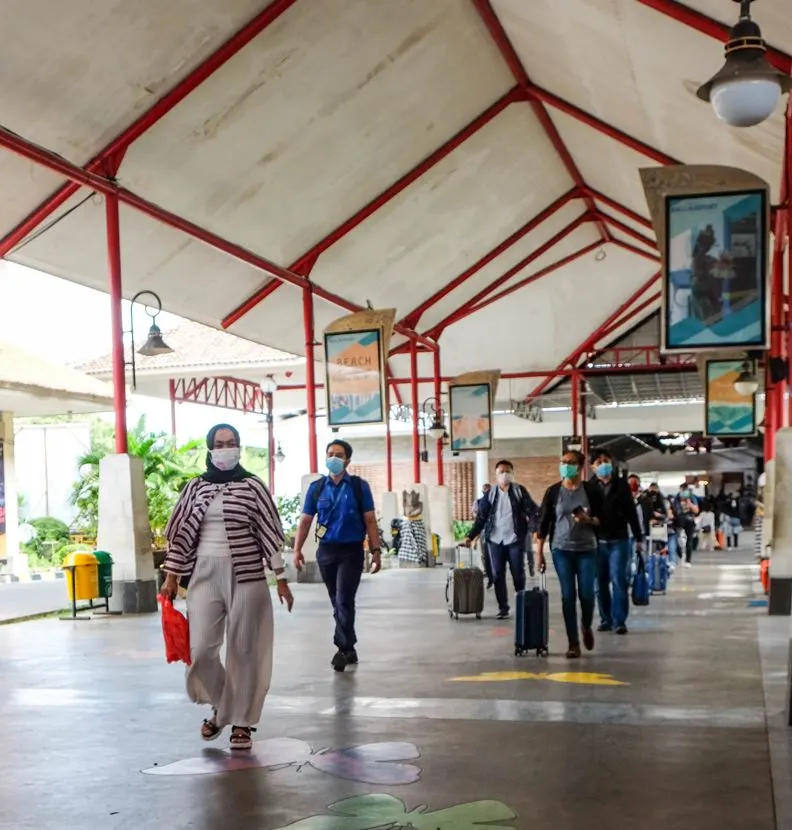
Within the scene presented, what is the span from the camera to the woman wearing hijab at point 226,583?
5.39 meters

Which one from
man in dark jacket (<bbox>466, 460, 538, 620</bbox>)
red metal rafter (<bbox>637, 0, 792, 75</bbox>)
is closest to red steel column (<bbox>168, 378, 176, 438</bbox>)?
man in dark jacket (<bbox>466, 460, 538, 620</bbox>)

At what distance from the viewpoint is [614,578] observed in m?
9.88

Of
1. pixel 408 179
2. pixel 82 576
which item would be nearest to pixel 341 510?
pixel 82 576

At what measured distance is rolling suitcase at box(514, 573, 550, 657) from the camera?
822 centimetres

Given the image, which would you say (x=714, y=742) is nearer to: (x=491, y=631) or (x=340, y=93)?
(x=491, y=631)

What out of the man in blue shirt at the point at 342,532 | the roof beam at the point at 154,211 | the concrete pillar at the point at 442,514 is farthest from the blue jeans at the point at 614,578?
the concrete pillar at the point at 442,514

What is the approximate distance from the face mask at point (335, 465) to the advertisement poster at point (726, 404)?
1395 cm

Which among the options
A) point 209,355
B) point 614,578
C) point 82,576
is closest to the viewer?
point 614,578

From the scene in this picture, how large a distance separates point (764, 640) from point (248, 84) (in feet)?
27.1

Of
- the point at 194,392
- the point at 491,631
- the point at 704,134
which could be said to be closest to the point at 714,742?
the point at 491,631

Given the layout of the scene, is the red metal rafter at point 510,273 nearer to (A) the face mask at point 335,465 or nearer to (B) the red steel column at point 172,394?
(B) the red steel column at point 172,394

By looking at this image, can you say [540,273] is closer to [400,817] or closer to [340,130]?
[340,130]

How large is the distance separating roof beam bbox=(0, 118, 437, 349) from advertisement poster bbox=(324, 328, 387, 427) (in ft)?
5.05

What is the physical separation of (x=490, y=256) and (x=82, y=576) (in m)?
12.5
